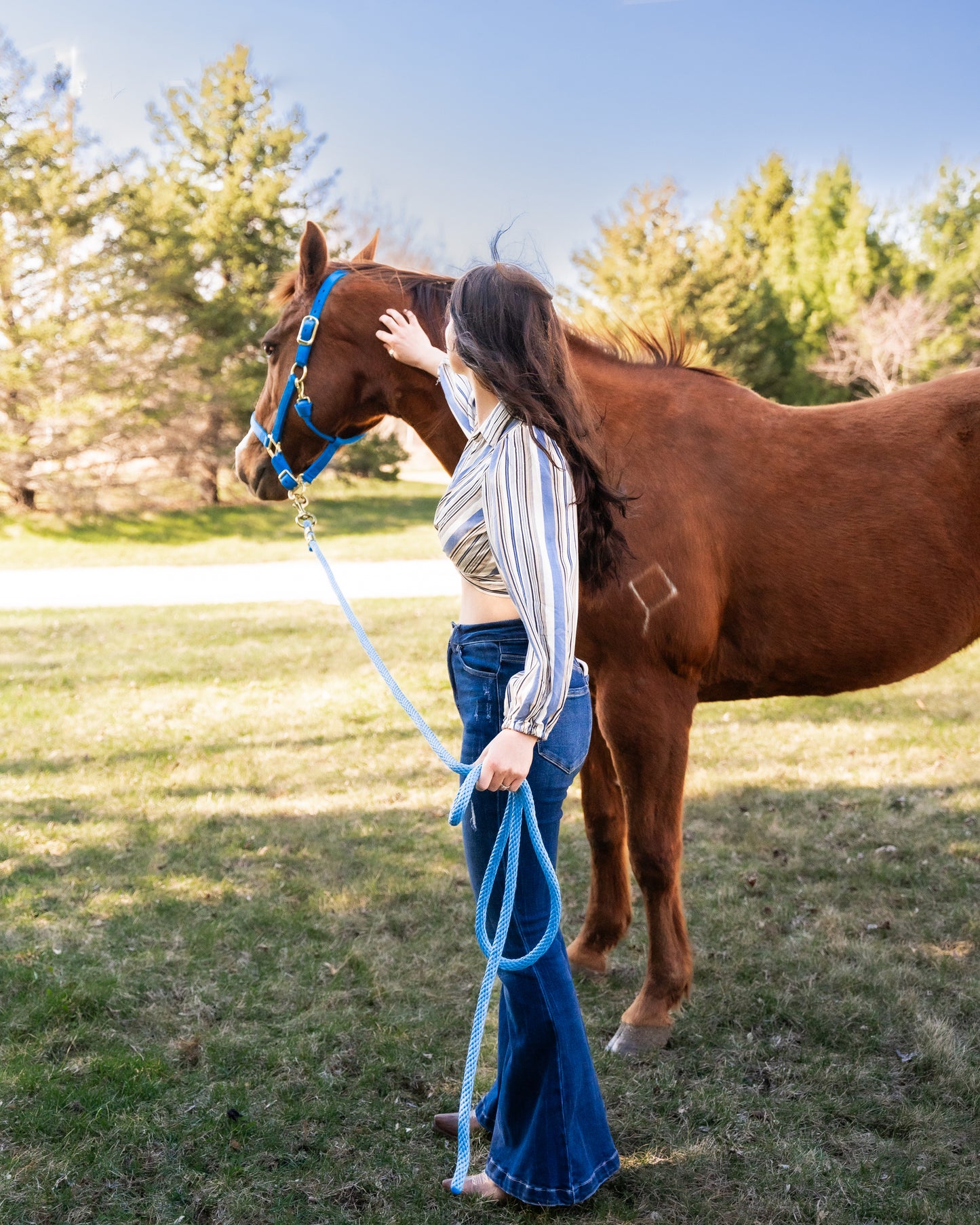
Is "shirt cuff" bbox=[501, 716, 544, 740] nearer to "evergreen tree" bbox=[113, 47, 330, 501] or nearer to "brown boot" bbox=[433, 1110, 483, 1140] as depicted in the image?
"brown boot" bbox=[433, 1110, 483, 1140]

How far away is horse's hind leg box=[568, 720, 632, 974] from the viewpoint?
3.47 metres

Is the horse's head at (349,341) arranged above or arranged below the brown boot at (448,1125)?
above

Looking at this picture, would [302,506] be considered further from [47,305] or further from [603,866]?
→ [47,305]

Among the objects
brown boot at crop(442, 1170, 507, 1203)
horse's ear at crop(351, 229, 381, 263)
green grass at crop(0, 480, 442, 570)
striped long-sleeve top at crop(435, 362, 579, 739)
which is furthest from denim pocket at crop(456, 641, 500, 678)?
green grass at crop(0, 480, 442, 570)

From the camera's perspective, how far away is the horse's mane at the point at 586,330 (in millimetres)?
3178

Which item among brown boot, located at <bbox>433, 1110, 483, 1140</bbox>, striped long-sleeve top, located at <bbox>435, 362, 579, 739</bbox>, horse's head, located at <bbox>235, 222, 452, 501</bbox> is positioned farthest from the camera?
horse's head, located at <bbox>235, 222, 452, 501</bbox>

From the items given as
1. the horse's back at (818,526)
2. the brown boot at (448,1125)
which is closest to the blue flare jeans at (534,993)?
the brown boot at (448,1125)

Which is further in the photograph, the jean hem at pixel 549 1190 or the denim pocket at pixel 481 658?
the jean hem at pixel 549 1190

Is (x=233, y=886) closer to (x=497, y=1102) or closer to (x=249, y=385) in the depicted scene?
(x=497, y=1102)

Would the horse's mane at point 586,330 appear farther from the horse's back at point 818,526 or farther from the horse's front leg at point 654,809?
the horse's front leg at point 654,809

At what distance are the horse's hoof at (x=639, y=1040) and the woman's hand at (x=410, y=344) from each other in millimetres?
2218

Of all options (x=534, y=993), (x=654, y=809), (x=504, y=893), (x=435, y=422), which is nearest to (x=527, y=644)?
(x=504, y=893)

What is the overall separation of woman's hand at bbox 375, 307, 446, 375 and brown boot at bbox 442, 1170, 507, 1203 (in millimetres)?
2242

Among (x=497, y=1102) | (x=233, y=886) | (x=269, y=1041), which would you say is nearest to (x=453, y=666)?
(x=497, y=1102)
